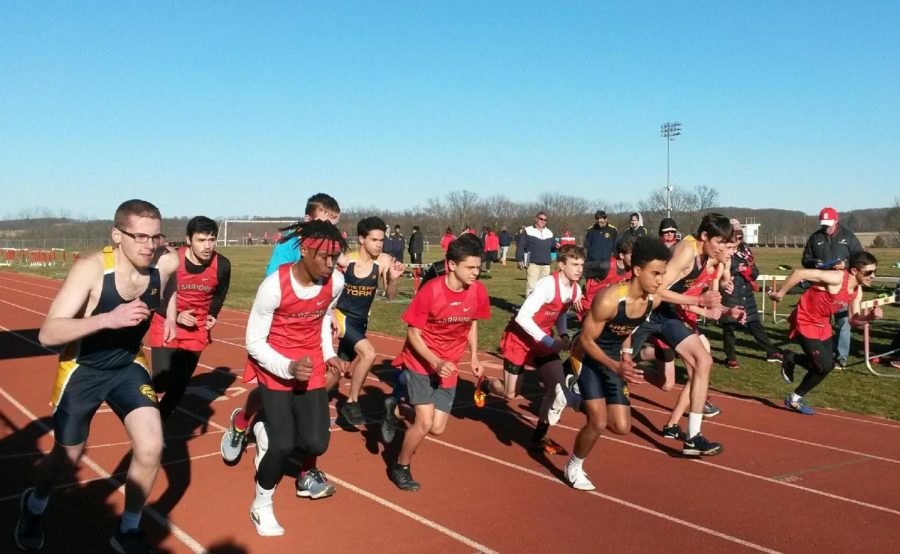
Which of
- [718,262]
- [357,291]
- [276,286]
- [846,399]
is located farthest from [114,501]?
[846,399]

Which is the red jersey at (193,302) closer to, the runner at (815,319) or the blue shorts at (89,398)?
the blue shorts at (89,398)

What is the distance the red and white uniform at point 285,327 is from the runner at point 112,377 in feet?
2.21

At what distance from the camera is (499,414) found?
8.91m

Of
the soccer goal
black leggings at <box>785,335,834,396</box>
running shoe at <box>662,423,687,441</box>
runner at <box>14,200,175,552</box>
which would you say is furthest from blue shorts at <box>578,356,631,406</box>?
the soccer goal

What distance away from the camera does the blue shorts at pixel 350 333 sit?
8055 millimetres

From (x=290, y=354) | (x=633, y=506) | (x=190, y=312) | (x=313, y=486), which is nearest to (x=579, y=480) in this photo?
(x=633, y=506)

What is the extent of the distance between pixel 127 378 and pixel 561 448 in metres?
4.01

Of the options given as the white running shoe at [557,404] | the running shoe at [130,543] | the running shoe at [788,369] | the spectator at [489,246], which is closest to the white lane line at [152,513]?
the running shoe at [130,543]

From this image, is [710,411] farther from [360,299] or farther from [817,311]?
[360,299]

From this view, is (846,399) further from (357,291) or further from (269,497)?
(269,497)

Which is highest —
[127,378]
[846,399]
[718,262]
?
[718,262]

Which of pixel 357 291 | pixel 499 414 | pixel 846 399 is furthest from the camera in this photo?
pixel 846 399

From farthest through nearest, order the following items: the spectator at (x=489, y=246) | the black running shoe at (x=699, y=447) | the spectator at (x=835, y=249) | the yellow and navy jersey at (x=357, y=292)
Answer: the spectator at (x=489, y=246)
the spectator at (x=835, y=249)
the yellow and navy jersey at (x=357, y=292)
the black running shoe at (x=699, y=447)

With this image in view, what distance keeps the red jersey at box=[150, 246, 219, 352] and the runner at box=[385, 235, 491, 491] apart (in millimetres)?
2122
